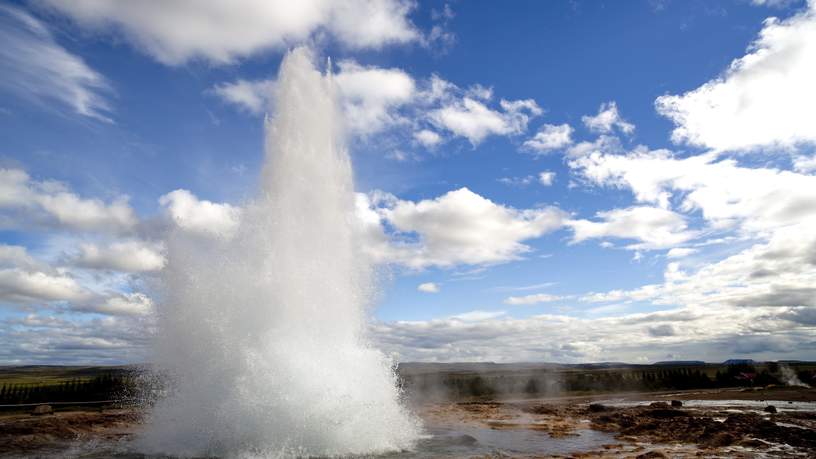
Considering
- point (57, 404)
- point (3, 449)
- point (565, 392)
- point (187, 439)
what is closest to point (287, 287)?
point (187, 439)

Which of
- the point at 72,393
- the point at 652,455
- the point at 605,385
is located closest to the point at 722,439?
the point at 652,455

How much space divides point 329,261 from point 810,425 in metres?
18.2

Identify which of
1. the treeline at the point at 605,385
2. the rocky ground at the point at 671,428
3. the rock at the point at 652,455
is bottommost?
the treeline at the point at 605,385

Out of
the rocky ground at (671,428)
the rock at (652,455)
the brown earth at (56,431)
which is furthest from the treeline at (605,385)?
the rock at (652,455)

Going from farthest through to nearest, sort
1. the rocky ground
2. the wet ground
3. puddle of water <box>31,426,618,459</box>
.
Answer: the rocky ground < the wet ground < puddle of water <box>31,426,618,459</box>

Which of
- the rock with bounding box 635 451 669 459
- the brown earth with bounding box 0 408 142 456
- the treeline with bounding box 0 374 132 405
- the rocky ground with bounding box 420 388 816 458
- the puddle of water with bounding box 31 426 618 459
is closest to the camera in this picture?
the rock with bounding box 635 451 669 459

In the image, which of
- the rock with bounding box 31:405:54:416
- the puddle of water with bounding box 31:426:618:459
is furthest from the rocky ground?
the rock with bounding box 31:405:54:416

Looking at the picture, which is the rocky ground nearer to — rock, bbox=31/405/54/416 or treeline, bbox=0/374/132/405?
rock, bbox=31/405/54/416

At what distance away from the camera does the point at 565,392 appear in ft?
162

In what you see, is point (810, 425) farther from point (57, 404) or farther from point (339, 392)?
point (57, 404)

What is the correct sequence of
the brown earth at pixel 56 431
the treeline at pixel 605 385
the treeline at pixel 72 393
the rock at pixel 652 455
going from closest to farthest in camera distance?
the rock at pixel 652 455 < the brown earth at pixel 56 431 < the treeline at pixel 72 393 < the treeline at pixel 605 385

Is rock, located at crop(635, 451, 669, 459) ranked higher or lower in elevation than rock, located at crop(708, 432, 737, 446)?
higher

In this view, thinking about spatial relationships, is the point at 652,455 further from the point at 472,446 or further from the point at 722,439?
the point at 472,446

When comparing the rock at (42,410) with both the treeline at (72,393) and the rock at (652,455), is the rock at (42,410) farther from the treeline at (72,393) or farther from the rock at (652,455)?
the rock at (652,455)
